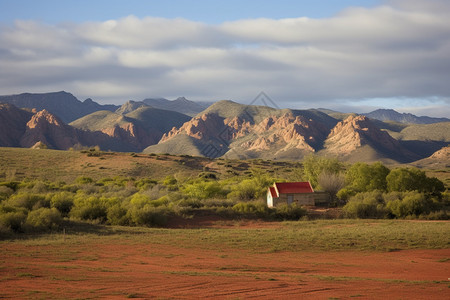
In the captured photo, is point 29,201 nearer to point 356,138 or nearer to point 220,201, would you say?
point 220,201

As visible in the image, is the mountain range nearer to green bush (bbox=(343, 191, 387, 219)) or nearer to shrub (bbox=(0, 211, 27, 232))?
green bush (bbox=(343, 191, 387, 219))

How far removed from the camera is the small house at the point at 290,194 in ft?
139

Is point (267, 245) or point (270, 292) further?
point (267, 245)

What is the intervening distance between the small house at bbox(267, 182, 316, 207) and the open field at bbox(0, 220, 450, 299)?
26.3 ft

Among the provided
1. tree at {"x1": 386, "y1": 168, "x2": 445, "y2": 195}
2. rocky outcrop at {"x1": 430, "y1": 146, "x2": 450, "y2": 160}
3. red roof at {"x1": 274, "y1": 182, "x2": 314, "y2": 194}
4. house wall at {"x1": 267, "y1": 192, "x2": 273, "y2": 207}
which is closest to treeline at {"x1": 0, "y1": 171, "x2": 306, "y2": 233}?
house wall at {"x1": 267, "y1": 192, "x2": 273, "y2": 207}

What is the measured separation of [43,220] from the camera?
94.9 ft

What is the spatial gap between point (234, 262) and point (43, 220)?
13755 millimetres

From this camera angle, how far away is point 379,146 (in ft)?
494

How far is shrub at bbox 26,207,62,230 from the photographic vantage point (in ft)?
Result: 93.0

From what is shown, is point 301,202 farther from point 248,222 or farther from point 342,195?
point 248,222

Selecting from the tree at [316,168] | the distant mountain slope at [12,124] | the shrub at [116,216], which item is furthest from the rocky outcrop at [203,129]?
the shrub at [116,216]

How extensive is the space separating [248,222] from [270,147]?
392ft

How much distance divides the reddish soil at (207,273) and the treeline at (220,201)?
6.96 metres

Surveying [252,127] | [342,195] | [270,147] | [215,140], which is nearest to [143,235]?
[342,195]
